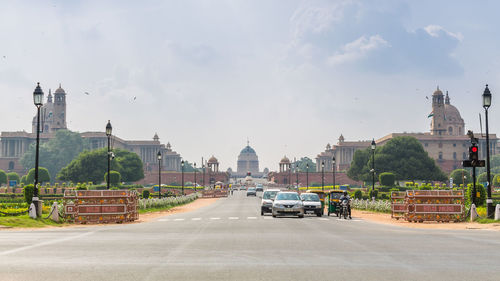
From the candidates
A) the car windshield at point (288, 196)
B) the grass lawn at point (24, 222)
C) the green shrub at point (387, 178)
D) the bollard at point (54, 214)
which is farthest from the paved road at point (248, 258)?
the green shrub at point (387, 178)

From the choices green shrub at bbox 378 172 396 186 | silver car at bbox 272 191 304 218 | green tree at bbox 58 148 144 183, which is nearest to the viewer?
silver car at bbox 272 191 304 218

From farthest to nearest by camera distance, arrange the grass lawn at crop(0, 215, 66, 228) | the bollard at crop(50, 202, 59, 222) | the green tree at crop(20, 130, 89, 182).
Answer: the green tree at crop(20, 130, 89, 182), the bollard at crop(50, 202, 59, 222), the grass lawn at crop(0, 215, 66, 228)

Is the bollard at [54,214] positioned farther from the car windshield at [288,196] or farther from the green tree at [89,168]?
the green tree at [89,168]

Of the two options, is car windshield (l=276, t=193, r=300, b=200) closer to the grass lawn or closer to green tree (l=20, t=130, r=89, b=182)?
the grass lawn

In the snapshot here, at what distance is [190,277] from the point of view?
400 inches

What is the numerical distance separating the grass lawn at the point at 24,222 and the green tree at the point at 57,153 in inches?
5982

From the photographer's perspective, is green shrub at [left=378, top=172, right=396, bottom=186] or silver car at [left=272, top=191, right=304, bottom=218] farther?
green shrub at [left=378, top=172, right=396, bottom=186]

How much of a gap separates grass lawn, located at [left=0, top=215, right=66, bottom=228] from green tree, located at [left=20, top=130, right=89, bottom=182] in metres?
152

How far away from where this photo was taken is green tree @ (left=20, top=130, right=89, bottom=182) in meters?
175

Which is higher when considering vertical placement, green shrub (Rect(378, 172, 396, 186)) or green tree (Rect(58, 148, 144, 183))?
green tree (Rect(58, 148, 144, 183))

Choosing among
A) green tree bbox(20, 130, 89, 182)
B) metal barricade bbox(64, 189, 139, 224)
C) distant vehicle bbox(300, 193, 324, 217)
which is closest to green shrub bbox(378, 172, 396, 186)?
→ distant vehicle bbox(300, 193, 324, 217)

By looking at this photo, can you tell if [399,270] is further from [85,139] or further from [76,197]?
[85,139]

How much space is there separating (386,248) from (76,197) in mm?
18694

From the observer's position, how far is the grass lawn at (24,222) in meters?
25.9
